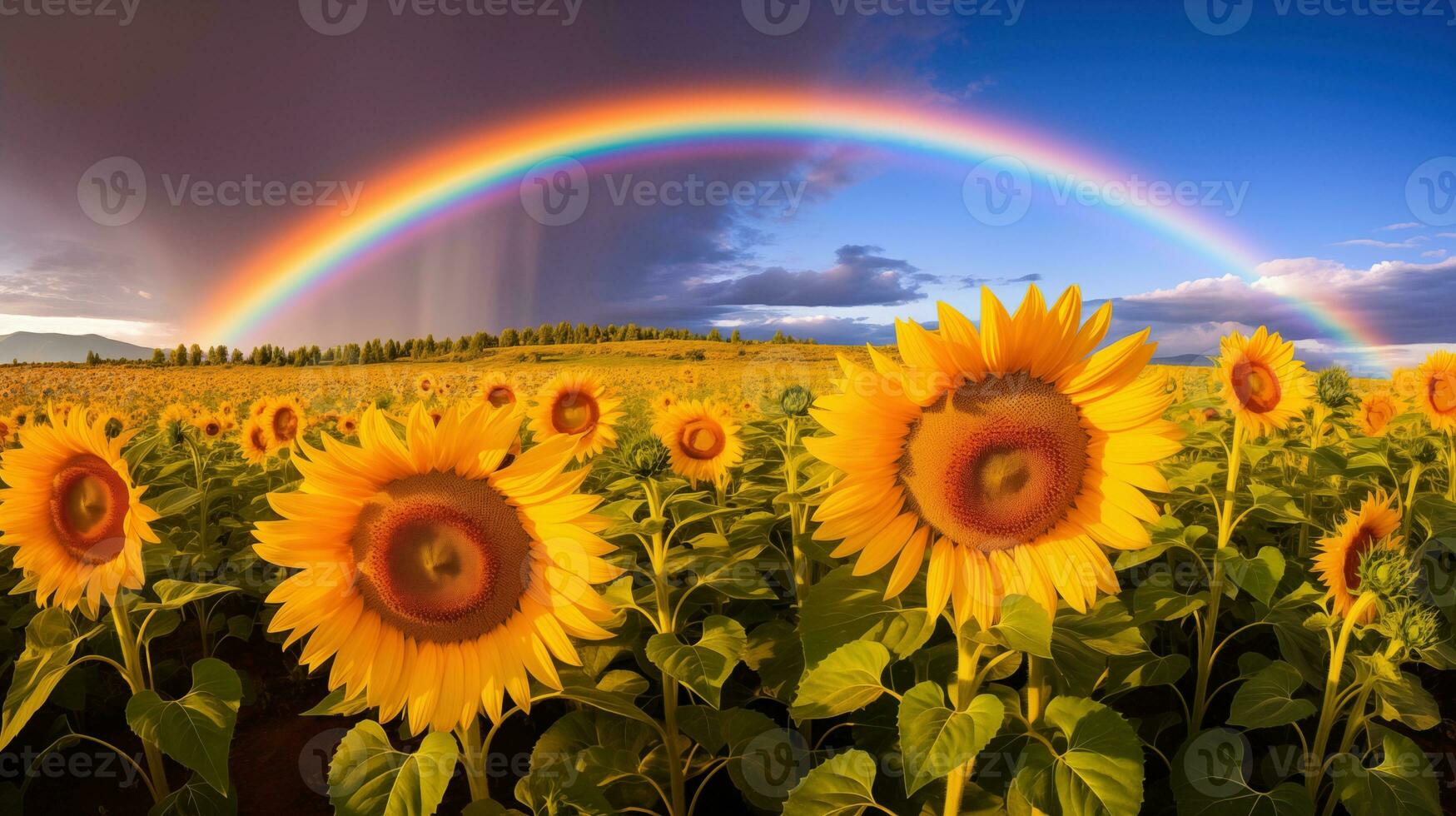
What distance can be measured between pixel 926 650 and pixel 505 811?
65.8 inches

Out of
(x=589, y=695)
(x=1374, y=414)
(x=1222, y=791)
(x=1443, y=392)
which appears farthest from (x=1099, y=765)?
(x=1374, y=414)

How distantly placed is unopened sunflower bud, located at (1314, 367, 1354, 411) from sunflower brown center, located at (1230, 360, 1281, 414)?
135 cm

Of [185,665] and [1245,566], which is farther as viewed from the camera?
[185,665]

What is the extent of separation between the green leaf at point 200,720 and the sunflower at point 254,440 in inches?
233

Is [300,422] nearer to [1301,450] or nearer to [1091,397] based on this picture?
[1091,397]

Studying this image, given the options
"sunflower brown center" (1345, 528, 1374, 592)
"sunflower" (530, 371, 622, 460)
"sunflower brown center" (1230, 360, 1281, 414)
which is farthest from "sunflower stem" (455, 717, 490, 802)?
"sunflower brown center" (1230, 360, 1281, 414)

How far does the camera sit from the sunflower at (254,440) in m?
8.26

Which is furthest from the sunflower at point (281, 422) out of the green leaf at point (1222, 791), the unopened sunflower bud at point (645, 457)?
the green leaf at point (1222, 791)

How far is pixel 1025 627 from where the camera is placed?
214 cm

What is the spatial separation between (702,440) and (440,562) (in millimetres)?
3973

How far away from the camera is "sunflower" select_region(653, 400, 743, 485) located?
601 cm

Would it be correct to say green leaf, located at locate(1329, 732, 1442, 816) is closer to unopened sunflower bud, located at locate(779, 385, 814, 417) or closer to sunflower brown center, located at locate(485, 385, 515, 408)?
unopened sunflower bud, located at locate(779, 385, 814, 417)

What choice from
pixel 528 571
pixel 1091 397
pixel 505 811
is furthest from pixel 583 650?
pixel 1091 397

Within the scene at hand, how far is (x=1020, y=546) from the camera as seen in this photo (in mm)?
2408
